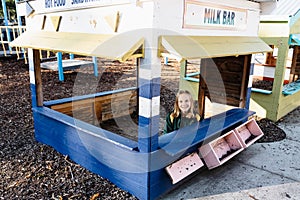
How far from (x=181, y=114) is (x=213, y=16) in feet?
4.72

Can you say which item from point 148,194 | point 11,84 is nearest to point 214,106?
point 148,194

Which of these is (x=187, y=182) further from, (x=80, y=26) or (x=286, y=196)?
(x=80, y=26)

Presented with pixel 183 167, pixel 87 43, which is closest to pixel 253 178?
pixel 183 167

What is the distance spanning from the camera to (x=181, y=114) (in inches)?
154

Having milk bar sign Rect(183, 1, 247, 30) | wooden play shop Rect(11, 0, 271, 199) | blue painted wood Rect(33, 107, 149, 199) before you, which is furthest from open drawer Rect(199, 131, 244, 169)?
milk bar sign Rect(183, 1, 247, 30)

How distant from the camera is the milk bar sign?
2910mm

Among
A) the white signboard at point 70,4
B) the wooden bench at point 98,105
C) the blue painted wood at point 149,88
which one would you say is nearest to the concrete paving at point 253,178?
the blue painted wood at point 149,88

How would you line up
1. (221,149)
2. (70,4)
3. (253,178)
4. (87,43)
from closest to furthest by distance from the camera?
(87,43) → (70,4) → (253,178) → (221,149)

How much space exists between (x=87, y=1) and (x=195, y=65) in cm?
1143

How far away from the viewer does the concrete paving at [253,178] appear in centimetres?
322

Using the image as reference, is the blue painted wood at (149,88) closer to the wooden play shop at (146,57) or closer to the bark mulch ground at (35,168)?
the wooden play shop at (146,57)

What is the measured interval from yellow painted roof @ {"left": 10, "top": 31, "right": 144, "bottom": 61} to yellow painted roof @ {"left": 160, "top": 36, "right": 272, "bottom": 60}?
0.30 meters

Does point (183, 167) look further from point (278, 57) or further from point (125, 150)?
point (278, 57)

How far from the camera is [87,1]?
3.13m
